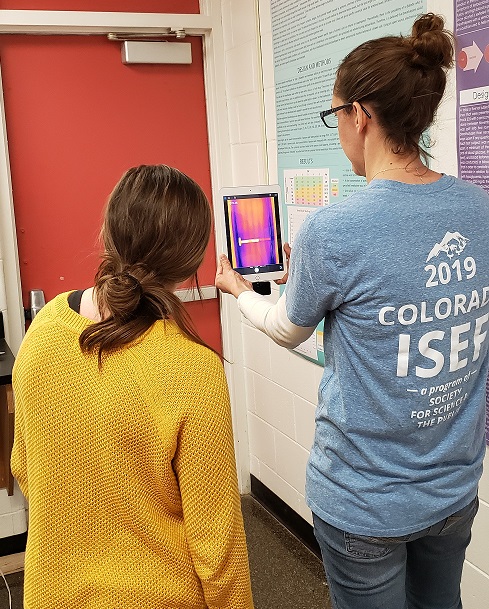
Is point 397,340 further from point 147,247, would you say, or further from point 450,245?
point 147,247

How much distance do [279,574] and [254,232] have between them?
53.0 inches

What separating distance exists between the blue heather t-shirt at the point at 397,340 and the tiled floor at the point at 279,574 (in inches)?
51.2

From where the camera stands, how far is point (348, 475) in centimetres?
120

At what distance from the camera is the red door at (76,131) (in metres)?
2.74

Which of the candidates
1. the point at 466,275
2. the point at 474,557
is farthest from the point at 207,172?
the point at 466,275

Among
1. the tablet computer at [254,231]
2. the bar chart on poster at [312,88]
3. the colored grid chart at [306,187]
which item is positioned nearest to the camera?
the tablet computer at [254,231]

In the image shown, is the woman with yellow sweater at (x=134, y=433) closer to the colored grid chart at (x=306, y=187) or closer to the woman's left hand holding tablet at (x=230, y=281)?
the woman's left hand holding tablet at (x=230, y=281)

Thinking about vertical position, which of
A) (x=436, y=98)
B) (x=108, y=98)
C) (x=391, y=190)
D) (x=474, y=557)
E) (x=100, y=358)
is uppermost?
(x=108, y=98)

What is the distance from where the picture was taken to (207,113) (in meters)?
3.02

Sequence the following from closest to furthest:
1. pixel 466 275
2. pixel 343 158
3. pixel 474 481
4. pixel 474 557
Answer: pixel 466 275, pixel 474 481, pixel 474 557, pixel 343 158

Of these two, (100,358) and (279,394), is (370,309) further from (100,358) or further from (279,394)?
(279,394)

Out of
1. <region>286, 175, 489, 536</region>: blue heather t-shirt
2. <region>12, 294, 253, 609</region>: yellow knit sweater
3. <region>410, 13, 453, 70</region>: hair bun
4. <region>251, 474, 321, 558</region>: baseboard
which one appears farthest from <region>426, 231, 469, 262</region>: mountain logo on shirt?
<region>251, 474, 321, 558</region>: baseboard

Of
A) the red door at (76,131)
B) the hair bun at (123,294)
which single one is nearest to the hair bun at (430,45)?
the hair bun at (123,294)

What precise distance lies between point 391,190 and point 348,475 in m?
0.47
